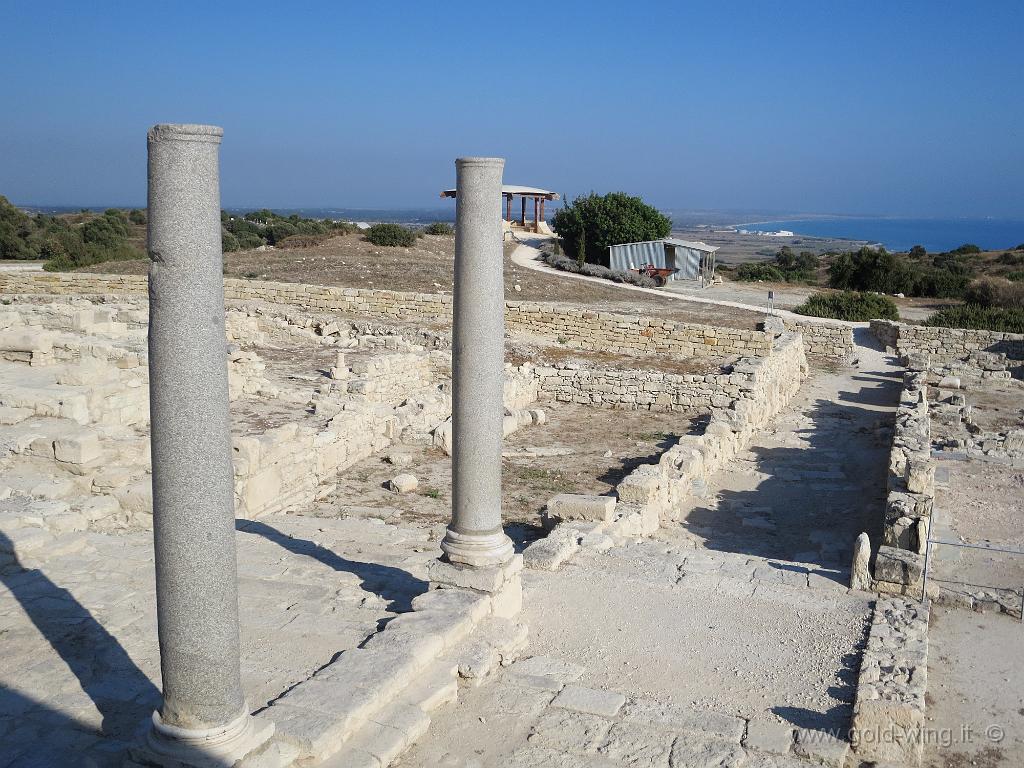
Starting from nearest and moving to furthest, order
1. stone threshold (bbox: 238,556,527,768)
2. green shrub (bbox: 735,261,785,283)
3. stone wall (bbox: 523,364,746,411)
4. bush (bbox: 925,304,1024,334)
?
stone threshold (bbox: 238,556,527,768) < stone wall (bbox: 523,364,746,411) < bush (bbox: 925,304,1024,334) < green shrub (bbox: 735,261,785,283)

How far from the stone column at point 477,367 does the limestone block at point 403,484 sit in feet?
15.3

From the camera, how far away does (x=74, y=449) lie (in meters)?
8.63

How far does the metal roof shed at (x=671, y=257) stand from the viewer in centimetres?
3716

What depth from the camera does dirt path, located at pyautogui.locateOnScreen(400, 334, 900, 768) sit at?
15.8 ft

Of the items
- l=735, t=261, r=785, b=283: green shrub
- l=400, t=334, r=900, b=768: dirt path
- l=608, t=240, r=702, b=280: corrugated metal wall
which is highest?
l=608, t=240, r=702, b=280: corrugated metal wall

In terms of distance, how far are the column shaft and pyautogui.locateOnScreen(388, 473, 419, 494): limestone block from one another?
22.6 feet

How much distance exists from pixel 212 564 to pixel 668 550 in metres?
5.27

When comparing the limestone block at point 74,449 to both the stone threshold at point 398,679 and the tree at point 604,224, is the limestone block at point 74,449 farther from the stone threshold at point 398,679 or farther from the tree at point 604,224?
the tree at point 604,224

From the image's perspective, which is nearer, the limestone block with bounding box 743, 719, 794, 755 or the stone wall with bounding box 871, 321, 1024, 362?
the limestone block with bounding box 743, 719, 794, 755

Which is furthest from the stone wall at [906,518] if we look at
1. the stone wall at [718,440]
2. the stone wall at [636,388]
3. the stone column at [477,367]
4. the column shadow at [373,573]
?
the stone wall at [636,388]

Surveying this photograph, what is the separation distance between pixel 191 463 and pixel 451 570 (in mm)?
2697

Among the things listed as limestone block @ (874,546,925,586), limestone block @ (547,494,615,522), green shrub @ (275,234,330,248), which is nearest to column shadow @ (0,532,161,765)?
limestone block @ (547,494,615,522)

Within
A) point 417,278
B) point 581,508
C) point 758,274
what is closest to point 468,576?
point 581,508

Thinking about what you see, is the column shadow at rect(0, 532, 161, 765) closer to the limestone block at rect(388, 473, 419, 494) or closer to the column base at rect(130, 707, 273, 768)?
the column base at rect(130, 707, 273, 768)
